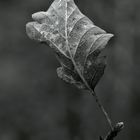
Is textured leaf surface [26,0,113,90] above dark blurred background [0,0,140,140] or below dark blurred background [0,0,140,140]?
above

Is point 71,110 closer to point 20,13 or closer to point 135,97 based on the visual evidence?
point 135,97

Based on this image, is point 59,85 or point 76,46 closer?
point 76,46

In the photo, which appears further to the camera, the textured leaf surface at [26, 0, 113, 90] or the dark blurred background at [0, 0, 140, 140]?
the dark blurred background at [0, 0, 140, 140]

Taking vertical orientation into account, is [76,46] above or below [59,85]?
above

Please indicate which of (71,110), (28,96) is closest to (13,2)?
(28,96)
